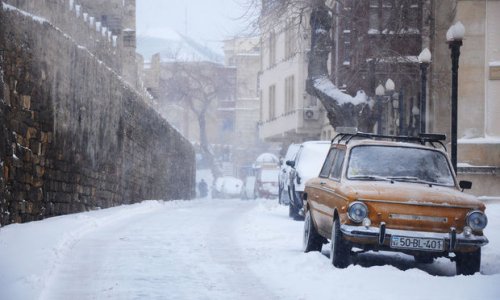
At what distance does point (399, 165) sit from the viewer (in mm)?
12016

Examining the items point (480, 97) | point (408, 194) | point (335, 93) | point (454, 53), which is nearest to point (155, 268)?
point (408, 194)

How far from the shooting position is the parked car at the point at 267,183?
159ft

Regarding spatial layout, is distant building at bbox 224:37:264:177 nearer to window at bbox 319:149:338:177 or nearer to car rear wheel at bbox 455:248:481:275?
window at bbox 319:149:338:177

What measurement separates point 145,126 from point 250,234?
43.4 feet

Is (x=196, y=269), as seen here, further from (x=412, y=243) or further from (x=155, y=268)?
(x=412, y=243)

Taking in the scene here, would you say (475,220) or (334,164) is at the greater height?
(334,164)

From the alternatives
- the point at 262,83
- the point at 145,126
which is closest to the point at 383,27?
the point at 145,126

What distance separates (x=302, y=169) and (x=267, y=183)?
89.7 feet

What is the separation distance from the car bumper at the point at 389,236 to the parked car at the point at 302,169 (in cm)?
985

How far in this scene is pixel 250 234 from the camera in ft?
52.4

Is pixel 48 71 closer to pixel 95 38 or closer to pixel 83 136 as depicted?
pixel 83 136

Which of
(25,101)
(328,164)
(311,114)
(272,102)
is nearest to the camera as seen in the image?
(328,164)

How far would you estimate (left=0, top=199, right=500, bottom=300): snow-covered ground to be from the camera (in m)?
8.94

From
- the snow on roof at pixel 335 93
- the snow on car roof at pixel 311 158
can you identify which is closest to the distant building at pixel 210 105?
the snow on roof at pixel 335 93
